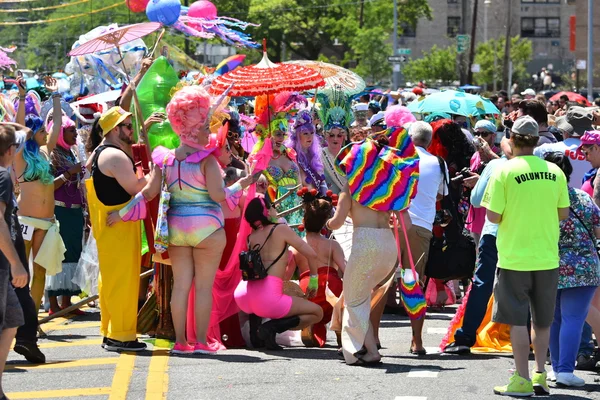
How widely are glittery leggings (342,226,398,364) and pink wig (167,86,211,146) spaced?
1.40 m

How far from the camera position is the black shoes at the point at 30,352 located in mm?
8680

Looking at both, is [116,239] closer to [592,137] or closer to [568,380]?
[568,380]

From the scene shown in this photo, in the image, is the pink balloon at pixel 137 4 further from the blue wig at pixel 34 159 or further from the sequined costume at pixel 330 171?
the blue wig at pixel 34 159

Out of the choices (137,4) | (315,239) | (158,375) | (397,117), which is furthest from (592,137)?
(137,4)

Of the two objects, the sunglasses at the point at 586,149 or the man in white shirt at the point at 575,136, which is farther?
the man in white shirt at the point at 575,136

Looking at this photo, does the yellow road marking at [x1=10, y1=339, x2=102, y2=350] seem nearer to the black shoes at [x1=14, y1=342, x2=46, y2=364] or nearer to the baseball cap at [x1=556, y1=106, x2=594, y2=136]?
the black shoes at [x1=14, y1=342, x2=46, y2=364]

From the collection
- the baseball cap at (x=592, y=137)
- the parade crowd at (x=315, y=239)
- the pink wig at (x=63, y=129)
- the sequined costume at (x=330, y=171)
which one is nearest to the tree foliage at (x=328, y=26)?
the sequined costume at (x=330, y=171)

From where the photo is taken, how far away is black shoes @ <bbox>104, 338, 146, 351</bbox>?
29.7 feet

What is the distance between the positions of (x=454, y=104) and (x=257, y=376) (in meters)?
7.84

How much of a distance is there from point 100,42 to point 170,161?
6.91ft

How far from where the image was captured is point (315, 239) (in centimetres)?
976

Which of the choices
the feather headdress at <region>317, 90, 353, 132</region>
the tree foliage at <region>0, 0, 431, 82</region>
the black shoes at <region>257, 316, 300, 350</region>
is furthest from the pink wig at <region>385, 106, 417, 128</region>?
the tree foliage at <region>0, 0, 431, 82</region>

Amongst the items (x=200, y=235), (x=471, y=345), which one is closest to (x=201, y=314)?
(x=200, y=235)

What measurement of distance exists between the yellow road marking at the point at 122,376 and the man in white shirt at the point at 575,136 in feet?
12.9
